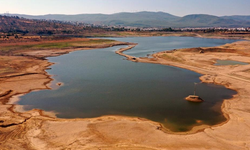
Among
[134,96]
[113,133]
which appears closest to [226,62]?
[134,96]

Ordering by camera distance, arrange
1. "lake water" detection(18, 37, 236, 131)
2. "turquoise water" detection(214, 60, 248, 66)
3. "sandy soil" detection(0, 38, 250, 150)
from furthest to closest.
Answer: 1. "turquoise water" detection(214, 60, 248, 66)
2. "lake water" detection(18, 37, 236, 131)
3. "sandy soil" detection(0, 38, 250, 150)

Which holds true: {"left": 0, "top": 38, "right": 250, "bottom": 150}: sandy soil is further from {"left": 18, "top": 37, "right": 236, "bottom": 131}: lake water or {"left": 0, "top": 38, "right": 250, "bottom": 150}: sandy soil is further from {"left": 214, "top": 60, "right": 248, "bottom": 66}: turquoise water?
{"left": 214, "top": 60, "right": 248, "bottom": 66}: turquoise water

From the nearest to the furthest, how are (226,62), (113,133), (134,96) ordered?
(113,133) < (134,96) < (226,62)

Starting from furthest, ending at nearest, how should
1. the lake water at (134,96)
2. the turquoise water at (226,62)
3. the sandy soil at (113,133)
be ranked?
the turquoise water at (226,62) → the lake water at (134,96) → the sandy soil at (113,133)

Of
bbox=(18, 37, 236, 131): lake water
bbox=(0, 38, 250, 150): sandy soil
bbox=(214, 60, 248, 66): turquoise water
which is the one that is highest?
bbox=(214, 60, 248, 66): turquoise water

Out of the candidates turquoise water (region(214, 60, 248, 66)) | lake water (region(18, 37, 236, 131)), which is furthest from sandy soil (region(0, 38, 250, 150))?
turquoise water (region(214, 60, 248, 66))

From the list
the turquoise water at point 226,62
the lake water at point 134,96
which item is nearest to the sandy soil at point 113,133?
the lake water at point 134,96

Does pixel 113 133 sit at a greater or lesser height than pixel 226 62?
lesser

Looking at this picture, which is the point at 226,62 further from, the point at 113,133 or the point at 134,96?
the point at 113,133

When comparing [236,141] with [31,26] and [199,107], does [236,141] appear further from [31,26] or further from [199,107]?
[31,26]

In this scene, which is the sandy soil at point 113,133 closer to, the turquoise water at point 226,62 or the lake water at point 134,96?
the lake water at point 134,96
